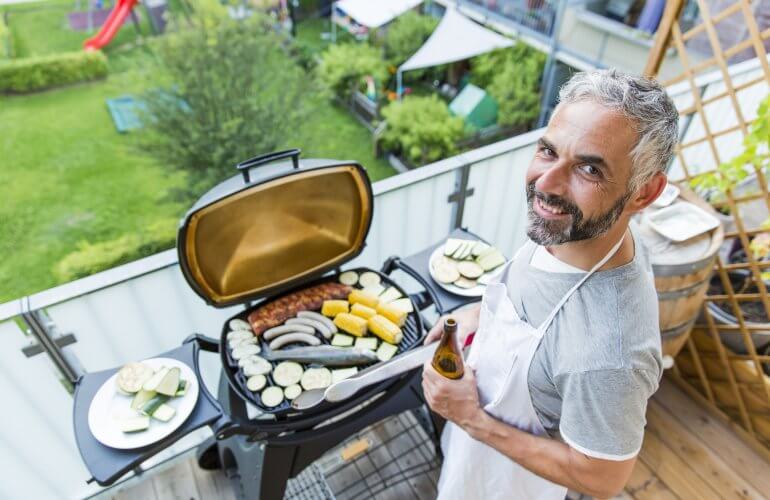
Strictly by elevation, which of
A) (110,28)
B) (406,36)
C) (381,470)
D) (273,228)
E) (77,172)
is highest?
(273,228)

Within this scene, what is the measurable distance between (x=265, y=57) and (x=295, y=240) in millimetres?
5806

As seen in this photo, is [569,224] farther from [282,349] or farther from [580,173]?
[282,349]

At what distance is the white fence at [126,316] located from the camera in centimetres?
172

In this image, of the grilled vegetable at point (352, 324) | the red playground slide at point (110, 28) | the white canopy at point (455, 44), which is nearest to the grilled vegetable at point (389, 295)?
the grilled vegetable at point (352, 324)

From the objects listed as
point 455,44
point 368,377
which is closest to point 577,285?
point 368,377

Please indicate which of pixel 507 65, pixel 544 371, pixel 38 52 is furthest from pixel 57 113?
pixel 544 371

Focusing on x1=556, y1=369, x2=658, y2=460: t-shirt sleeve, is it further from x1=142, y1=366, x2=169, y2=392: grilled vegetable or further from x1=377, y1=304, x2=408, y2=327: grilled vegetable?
x1=142, y1=366, x2=169, y2=392: grilled vegetable

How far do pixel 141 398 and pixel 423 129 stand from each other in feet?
23.1

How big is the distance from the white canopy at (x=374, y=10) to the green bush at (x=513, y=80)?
7.78ft

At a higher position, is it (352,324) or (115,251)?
(352,324)

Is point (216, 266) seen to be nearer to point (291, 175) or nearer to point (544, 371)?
point (291, 175)

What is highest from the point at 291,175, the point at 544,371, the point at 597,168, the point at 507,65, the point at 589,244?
the point at 597,168

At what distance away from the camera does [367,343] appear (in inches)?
71.4

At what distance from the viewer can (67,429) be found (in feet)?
6.72
